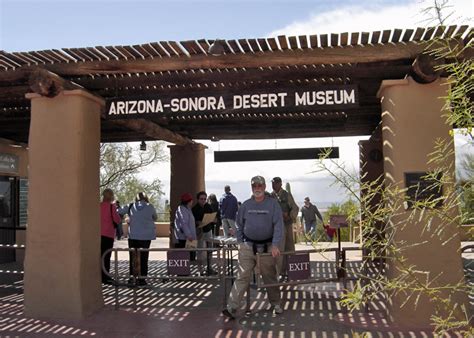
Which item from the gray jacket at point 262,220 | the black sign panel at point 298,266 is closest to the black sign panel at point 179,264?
the gray jacket at point 262,220

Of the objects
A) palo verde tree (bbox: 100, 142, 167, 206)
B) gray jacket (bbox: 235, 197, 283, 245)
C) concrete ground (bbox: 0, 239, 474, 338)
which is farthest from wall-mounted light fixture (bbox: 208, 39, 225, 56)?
palo verde tree (bbox: 100, 142, 167, 206)

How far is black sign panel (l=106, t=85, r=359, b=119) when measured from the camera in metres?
6.18

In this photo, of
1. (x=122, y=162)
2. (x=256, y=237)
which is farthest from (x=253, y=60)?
(x=122, y=162)

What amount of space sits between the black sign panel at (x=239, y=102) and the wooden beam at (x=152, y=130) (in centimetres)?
227

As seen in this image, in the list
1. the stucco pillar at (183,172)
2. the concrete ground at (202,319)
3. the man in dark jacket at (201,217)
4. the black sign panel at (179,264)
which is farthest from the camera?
the stucco pillar at (183,172)

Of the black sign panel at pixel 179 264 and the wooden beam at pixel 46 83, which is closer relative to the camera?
the wooden beam at pixel 46 83

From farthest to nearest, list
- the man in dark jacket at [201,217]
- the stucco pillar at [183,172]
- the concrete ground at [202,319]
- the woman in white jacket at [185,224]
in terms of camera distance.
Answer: the stucco pillar at [183,172], the man in dark jacket at [201,217], the woman in white jacket at [185,224], the concrete ground at [202,319]

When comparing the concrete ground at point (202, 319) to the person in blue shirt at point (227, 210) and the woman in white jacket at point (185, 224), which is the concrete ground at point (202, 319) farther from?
the person in blue shirt at point (227, 210)

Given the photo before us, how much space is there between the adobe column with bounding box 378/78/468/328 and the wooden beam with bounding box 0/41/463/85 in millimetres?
394

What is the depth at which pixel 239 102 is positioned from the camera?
6371 millimetres

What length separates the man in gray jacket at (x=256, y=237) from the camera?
609cm

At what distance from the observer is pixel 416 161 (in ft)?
19.5

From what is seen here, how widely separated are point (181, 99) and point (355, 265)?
6.28m

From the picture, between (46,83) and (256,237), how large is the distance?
3.33 m
